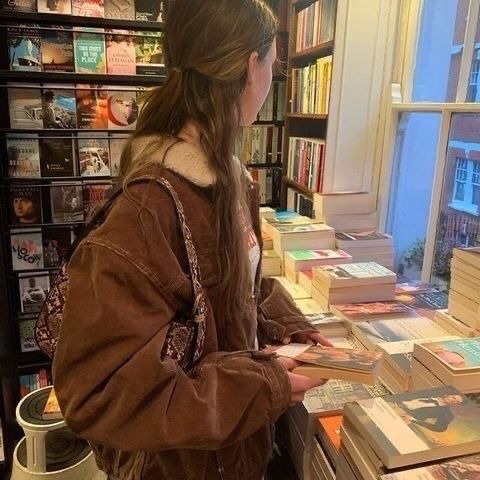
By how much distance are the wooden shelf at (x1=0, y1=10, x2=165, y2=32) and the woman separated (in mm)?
1628

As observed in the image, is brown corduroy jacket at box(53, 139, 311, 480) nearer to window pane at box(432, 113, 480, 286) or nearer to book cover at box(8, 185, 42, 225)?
window pane at box(432, 113, 480, 286)

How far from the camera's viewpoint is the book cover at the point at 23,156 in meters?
2.29

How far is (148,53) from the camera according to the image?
2.38 m

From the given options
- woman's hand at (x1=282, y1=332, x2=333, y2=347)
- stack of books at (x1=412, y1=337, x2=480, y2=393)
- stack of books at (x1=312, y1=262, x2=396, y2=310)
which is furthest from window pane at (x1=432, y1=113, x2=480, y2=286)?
woman's hand at (x1=282, y1=332, x2=333, y2=347)

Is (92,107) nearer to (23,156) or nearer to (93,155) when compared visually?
(93,155)

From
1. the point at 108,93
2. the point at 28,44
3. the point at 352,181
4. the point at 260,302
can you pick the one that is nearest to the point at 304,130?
the point at 352,181

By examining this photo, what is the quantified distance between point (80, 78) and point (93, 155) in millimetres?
366

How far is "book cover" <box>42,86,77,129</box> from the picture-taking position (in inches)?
90.4

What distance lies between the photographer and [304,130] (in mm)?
2676

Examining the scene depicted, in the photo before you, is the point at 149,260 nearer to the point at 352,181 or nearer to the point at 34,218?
the point at 352,181

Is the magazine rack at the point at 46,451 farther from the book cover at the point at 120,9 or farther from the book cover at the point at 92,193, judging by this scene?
the book cover at the point at 120,9

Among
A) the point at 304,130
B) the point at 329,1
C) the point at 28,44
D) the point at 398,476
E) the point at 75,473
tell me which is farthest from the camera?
the point at 304,130

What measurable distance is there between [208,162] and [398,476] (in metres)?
0.57

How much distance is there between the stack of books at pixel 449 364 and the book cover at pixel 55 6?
2069mm
